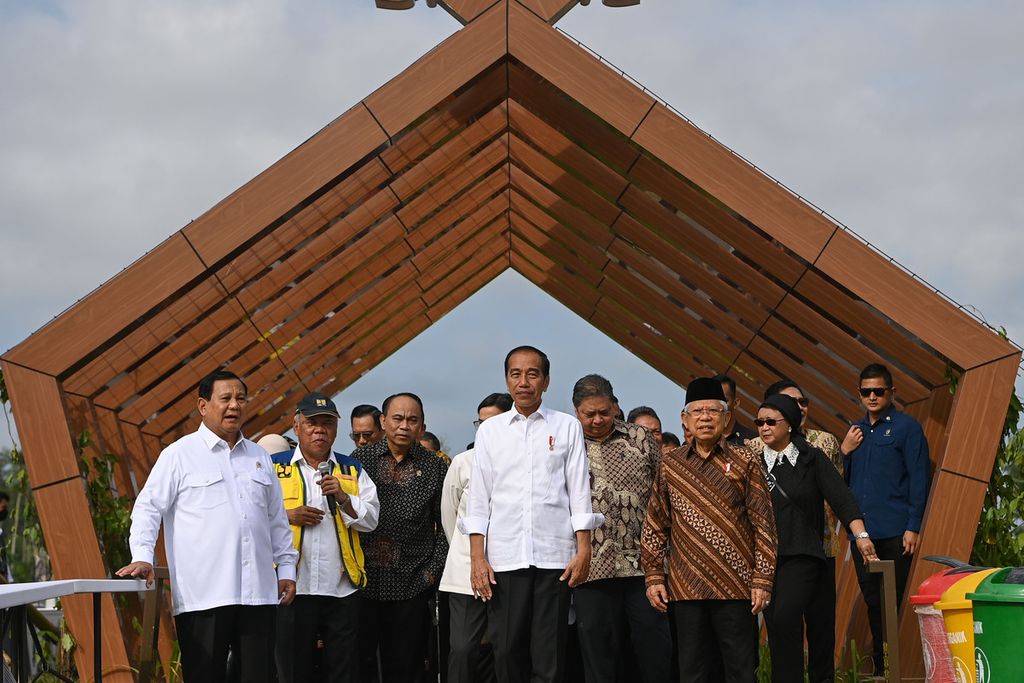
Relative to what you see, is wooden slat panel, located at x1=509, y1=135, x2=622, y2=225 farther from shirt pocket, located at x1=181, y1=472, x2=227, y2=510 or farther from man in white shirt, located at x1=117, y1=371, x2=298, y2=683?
shirt pocket, located at x1=181, y1=472, x2=227, y2=510

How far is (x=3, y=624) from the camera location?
198 inches

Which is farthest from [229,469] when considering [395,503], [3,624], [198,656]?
[395,503]

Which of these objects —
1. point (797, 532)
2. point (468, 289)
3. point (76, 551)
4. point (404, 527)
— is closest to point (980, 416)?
point (797, 532)

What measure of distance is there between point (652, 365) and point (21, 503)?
9.02 metres

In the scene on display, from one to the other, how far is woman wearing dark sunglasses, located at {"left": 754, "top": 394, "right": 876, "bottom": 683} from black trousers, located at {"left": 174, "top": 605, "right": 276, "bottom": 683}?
9.24ft

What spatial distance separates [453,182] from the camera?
38.7 feet

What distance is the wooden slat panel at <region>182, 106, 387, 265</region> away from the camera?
823 cm

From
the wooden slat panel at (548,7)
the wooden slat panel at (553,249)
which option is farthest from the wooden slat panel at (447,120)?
the wooden slat panel at (553,249)

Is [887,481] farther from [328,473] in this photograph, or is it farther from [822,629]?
[328,473]

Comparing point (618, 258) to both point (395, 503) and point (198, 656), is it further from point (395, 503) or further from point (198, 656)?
point (198, 656)

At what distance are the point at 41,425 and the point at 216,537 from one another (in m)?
3.13

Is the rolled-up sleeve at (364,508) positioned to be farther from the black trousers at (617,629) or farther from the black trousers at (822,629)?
the black trousers at (822,629)

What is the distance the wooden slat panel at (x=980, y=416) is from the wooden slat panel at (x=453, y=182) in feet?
16.1

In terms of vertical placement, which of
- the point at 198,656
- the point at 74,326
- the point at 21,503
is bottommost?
the point at 198,656
